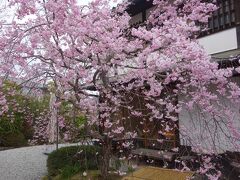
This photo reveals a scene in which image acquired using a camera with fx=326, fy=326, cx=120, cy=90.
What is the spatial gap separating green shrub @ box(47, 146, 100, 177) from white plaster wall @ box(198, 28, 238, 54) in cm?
398

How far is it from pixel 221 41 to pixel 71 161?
498 cm

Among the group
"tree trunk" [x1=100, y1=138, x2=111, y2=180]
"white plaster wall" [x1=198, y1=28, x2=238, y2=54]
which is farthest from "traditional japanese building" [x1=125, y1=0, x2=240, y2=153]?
"tree trunk" [x1=100, y1=138, x2=111, y2=180]

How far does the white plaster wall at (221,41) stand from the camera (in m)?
7.96

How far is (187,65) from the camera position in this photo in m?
5.00

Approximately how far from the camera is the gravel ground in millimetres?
9897

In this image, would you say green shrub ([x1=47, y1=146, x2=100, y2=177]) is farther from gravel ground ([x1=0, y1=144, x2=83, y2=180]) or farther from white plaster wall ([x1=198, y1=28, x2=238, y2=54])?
white plaster wall ([x1=198, y1=28, x2=238, y2=54])

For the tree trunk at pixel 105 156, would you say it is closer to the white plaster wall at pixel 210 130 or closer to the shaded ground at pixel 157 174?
the shaded ground at pixel 157 174

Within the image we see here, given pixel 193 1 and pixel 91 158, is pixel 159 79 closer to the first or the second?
pixel 193 1

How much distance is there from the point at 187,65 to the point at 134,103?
Result: 6.02 meters

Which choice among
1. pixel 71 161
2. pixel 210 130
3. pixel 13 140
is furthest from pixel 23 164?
pixel 210 130

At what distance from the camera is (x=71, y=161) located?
862cm

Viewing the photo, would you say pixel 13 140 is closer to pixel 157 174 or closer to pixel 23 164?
pixel 23 164

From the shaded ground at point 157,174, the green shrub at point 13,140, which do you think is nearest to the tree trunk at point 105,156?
the shaded ground at point 157,174

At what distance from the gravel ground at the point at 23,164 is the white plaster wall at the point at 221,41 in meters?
6.10
